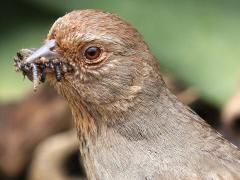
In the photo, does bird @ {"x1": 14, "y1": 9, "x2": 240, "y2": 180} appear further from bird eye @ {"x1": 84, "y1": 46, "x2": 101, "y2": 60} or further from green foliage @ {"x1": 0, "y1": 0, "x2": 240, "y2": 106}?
green foliage @ {"x1": 0, "y1": 0, "x2": 240, "y2": 106}

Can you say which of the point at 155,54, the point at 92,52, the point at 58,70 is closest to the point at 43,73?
the point at 58,70

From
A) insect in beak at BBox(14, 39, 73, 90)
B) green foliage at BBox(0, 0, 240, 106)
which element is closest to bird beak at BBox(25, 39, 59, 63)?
insect in beak at BBox(14, 39, 73, 90)

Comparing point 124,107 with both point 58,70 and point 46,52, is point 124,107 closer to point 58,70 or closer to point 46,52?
point 58,70

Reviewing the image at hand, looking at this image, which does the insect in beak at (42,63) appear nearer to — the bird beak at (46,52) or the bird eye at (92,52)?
the bird beak at (46,52)

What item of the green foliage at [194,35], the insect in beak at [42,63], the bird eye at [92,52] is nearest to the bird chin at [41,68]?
the insect in beak at [42,63]

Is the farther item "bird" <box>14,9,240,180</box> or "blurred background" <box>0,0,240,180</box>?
"blurred background" <box>0,0,240,180</box>

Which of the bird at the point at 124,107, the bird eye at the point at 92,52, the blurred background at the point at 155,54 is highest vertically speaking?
the bird eye at the point at 92,52
